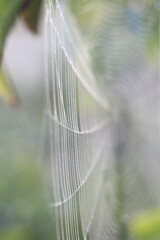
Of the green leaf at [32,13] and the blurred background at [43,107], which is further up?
the green leaf at [32,13]

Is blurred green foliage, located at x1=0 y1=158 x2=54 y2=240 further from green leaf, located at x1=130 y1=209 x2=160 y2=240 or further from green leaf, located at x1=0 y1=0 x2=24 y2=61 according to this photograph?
green leaf, located at x1=0 y1=0 x2=24 y2=61

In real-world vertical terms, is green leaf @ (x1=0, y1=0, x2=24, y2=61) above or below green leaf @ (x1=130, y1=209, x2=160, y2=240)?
above

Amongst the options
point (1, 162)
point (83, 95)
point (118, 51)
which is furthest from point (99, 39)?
point (1, 162)

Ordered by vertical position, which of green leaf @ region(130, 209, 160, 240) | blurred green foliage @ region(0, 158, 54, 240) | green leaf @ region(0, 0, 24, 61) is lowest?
blurred green foliage @ region(0, 158, 54, 240)

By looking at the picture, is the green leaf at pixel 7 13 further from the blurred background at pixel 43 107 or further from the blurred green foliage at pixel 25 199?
the blurred green foliage at pixel 25 199

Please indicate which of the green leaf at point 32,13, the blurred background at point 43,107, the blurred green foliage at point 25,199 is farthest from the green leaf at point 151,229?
the blurred green foliage at point 25,199

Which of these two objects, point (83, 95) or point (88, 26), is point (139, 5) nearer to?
point (83, 95)

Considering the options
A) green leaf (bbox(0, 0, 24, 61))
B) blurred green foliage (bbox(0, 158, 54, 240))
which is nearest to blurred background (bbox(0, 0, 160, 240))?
blurred green foliage (bbox(0, 158, 54, 240))

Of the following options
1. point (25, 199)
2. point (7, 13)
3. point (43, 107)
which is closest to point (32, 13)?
point (7, 13)
